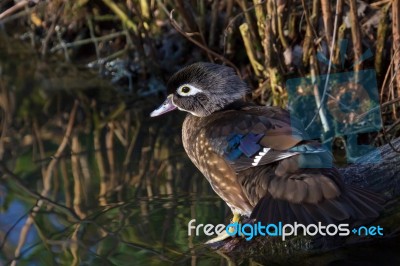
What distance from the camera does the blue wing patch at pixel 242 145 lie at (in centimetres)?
317

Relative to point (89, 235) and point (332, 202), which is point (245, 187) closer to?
point (332, 202)

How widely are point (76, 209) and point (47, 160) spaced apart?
819 mm

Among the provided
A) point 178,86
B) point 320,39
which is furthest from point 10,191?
point 320,39

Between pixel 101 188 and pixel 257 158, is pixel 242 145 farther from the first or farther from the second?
pixel 101 188

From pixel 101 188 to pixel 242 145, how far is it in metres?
1.32

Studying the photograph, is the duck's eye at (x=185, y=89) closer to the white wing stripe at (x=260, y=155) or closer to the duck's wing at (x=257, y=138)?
the duck's wing at (x=257, y=138)

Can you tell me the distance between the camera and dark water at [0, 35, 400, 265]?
11.3 feet

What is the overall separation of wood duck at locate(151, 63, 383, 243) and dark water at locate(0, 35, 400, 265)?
34cm

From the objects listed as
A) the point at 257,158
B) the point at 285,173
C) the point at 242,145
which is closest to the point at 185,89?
the point at 242,145

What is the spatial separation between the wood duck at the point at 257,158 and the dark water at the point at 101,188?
0.34 meters

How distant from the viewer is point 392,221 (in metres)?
3.47

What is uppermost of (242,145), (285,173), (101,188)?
(242,145)

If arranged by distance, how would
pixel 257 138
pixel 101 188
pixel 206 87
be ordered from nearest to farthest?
pixel 257 138
pixel 206 87
pixel 101 188

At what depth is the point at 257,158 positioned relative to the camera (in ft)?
10.2
